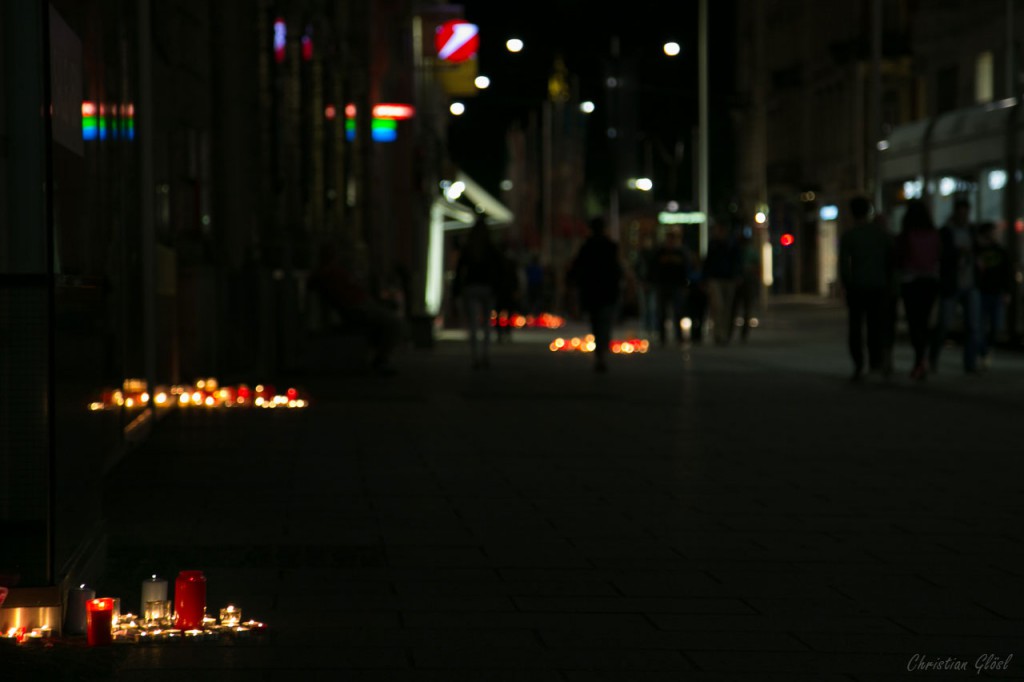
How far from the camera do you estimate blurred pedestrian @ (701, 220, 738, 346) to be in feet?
102

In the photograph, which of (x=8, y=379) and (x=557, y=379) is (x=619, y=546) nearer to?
(x=8, y=379)

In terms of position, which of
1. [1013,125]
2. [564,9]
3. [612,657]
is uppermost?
[564,9]

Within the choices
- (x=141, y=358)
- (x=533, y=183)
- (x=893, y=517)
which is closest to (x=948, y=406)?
(x=141, y=358)

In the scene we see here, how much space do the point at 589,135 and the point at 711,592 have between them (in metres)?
81.9

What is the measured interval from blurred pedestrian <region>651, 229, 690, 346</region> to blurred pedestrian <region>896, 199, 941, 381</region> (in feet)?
34.1

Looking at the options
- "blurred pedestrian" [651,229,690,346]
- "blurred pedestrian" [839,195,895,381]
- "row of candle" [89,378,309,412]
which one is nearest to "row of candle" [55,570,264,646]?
"row of candle" [89,378,309,412]

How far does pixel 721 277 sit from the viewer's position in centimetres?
3125

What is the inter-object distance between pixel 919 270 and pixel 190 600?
49.5ft

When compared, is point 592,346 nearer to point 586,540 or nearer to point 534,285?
point 534,285

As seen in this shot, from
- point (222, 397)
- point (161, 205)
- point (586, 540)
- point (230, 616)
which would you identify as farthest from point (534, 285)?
point (230, 616)

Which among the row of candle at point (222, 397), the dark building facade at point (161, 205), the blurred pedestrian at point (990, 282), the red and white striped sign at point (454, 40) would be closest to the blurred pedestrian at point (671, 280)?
the dark building facade at point (161, 205)

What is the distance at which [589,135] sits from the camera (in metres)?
88.3

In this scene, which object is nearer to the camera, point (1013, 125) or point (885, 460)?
point (885, 460)

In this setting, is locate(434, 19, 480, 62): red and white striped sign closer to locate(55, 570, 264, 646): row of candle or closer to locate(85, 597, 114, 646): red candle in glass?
locate(55, 570, 264, 646): row of candle
